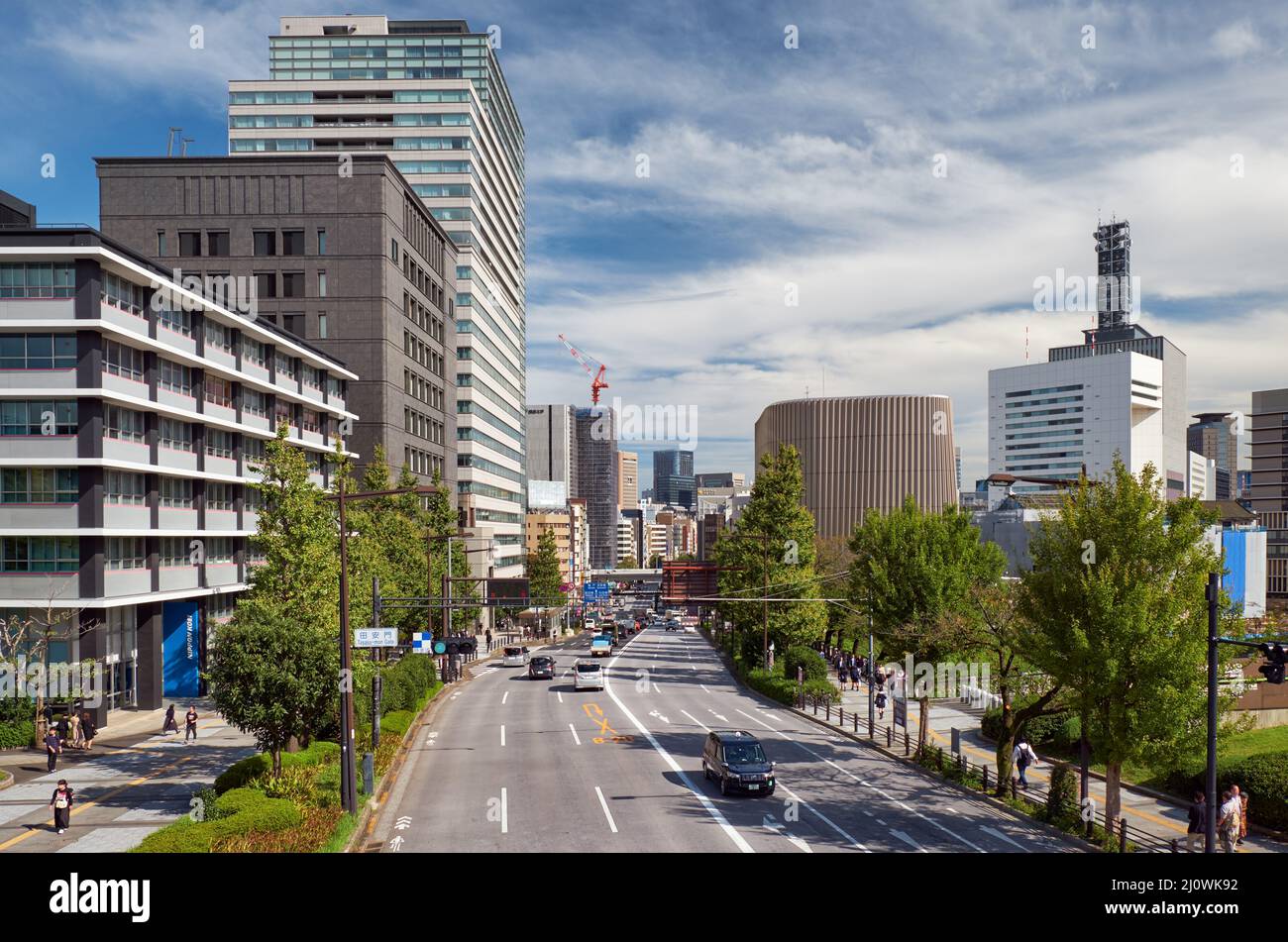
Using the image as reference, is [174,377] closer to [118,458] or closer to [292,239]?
[118,458]

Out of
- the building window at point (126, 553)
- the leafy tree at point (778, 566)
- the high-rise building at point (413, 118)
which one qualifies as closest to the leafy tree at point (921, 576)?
the leafy tree at point (778, 566)

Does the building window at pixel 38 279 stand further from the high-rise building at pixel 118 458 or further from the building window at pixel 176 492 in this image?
the building window at pixel 176 492

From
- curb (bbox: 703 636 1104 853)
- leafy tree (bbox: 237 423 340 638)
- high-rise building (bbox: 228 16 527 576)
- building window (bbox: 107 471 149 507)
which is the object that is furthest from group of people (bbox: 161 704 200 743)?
high-rise building (bbox: 228 16 527 576)

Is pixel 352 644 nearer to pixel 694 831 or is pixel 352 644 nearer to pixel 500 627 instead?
pixel 694 831

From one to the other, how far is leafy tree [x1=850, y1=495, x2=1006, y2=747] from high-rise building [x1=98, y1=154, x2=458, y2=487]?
1876 inches

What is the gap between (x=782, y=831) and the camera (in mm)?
23031

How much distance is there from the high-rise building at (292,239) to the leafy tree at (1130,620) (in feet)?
197

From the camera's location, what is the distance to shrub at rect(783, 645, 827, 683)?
178 feet

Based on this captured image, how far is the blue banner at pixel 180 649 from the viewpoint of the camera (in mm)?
49750

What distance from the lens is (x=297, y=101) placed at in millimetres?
104750

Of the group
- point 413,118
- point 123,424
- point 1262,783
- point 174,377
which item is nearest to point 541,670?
point 174,377

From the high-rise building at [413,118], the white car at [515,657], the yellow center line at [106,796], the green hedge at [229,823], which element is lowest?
the white car at [515,657]
